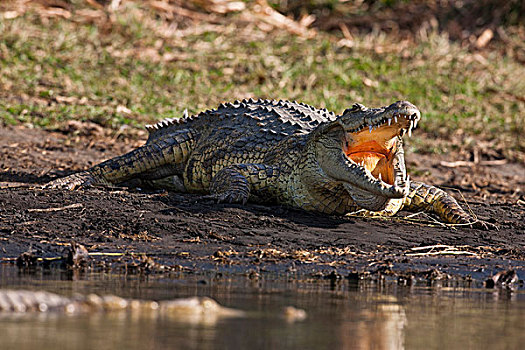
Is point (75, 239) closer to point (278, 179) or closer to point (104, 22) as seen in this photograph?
point (278, 179)

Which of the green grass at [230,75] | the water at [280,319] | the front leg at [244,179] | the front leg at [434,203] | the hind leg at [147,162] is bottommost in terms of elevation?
the water at [280,319]

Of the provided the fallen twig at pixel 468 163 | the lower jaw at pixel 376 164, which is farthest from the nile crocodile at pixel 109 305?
the fallen twig at pixel 468 163

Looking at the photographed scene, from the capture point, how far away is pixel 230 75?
1273cm

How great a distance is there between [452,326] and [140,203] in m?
3.27

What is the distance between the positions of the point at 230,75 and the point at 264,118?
526 cm

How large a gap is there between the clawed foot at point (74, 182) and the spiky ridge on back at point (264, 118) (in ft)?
3.41

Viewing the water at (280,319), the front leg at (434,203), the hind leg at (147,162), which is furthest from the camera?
the hind leg at (147,162)

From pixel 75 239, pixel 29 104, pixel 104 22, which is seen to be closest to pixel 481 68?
pixel 104 22

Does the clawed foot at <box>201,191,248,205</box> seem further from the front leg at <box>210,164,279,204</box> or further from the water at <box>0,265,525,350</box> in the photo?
the water at <box>0,265,525,350</box>

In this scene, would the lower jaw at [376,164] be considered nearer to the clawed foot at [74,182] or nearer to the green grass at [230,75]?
the clawed foot at [74,182]

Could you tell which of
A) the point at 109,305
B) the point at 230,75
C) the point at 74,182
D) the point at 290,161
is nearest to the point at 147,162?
the point at 74,182

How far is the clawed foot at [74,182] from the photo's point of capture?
7.37m

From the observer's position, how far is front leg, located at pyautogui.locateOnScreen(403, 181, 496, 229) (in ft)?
22.2

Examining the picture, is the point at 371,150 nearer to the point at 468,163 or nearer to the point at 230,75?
the point at 468,163
